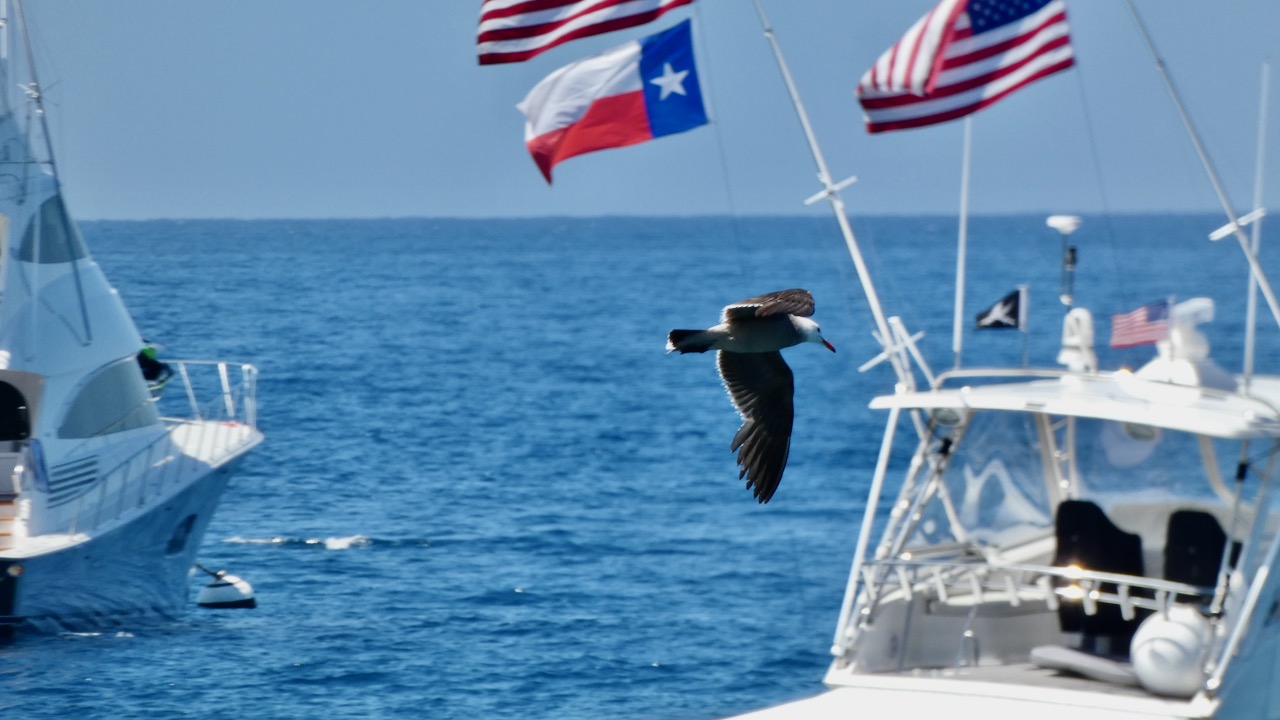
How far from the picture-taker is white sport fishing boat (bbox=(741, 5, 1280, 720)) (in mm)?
11961

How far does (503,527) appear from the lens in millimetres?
36969

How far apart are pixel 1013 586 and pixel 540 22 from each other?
255 inches

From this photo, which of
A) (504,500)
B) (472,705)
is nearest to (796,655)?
(472,705)

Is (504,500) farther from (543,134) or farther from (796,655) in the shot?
(543,134)

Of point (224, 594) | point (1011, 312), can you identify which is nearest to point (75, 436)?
point (224, 594)

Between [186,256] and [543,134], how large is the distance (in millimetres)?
124223

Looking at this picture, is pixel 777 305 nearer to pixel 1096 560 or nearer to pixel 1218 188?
pixel 1096 560

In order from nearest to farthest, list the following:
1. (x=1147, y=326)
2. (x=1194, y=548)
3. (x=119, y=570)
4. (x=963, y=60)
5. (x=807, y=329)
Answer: (x=807, y=329)
(x=1194, y=548)
(x=1147, y=326)
(x=963, y=60)
(x=119, y=570)

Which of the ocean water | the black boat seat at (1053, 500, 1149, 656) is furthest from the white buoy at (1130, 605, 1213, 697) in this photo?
the ocean water

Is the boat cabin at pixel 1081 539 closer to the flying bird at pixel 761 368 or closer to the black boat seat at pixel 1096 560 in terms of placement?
the black boat seat at pixel 1096 560

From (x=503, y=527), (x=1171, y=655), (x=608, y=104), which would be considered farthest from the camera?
(x=503, y=527)

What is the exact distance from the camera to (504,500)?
41.0 metres

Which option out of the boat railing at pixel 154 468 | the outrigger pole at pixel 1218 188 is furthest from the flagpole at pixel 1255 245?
the boat railing at pixel 154 468

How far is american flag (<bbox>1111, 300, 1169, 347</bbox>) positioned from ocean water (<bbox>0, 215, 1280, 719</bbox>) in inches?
245
